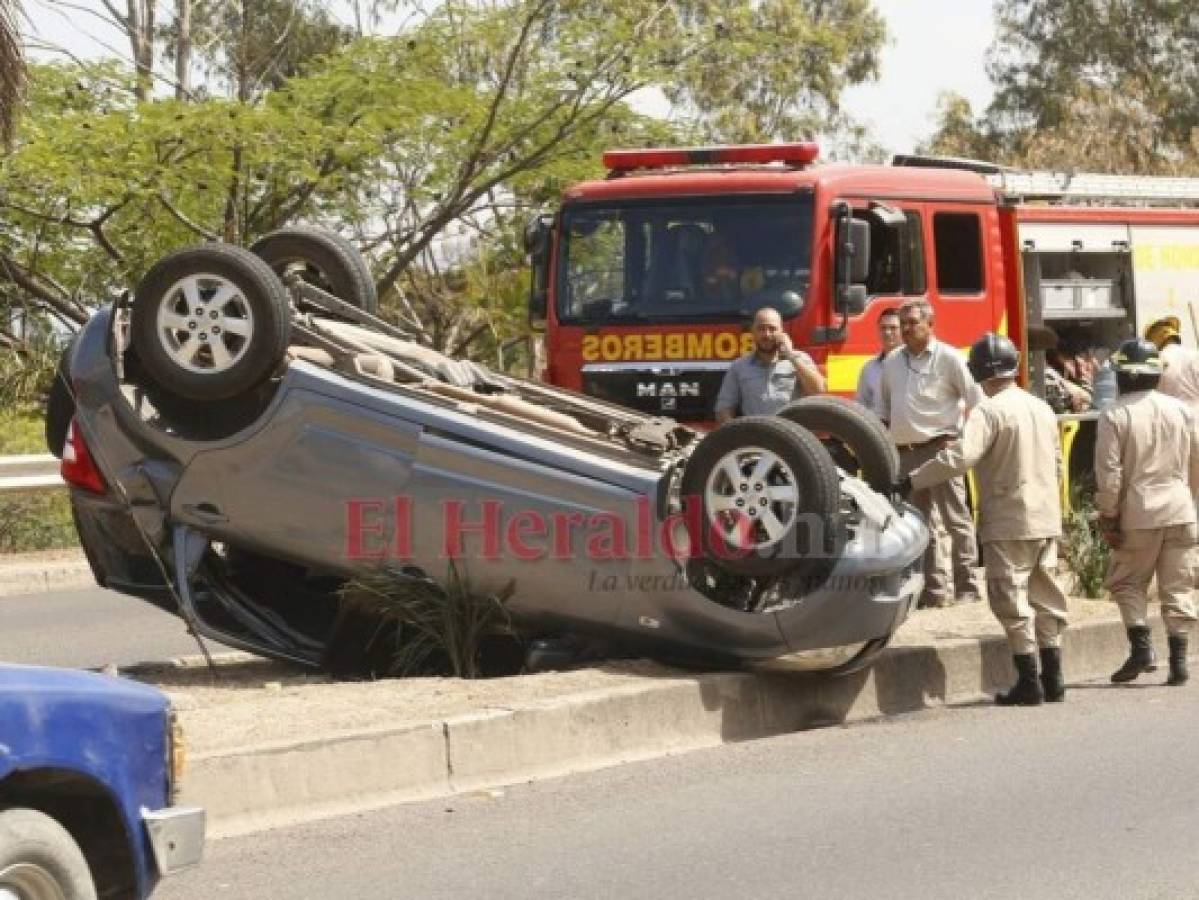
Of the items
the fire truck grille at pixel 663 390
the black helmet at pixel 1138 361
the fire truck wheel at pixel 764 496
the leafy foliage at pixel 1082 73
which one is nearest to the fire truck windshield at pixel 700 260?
the fire truck grille at pixel 663 390

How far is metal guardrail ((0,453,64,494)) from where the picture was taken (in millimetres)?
18219

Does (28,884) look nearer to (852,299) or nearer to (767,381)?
(767,381)

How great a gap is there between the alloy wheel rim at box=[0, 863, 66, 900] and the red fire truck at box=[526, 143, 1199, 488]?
927 centimetres

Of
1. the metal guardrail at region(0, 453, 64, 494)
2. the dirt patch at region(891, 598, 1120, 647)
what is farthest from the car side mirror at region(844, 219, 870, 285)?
the metal guardrail at region(0, 453, 64, 494)

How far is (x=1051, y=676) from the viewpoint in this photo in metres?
10.5

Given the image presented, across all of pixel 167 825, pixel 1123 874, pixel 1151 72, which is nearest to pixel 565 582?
→ pixel 1123 874

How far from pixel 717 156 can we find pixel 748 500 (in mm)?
6377

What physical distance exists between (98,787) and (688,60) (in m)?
17.5

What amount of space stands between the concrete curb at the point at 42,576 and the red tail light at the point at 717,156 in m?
4.99

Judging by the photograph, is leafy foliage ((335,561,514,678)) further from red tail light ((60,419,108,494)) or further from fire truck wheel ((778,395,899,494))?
fire truck wheel ((778,395,899,494))

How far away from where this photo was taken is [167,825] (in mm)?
5578

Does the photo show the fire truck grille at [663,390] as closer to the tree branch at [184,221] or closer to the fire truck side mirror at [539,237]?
the fire truck side mirror at [539,237]

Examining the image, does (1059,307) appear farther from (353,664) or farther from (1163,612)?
(353,664)

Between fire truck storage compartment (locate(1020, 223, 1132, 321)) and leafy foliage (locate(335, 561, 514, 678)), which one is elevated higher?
fire truck storage compartment (locate(1020, 223, 1132, 321))
